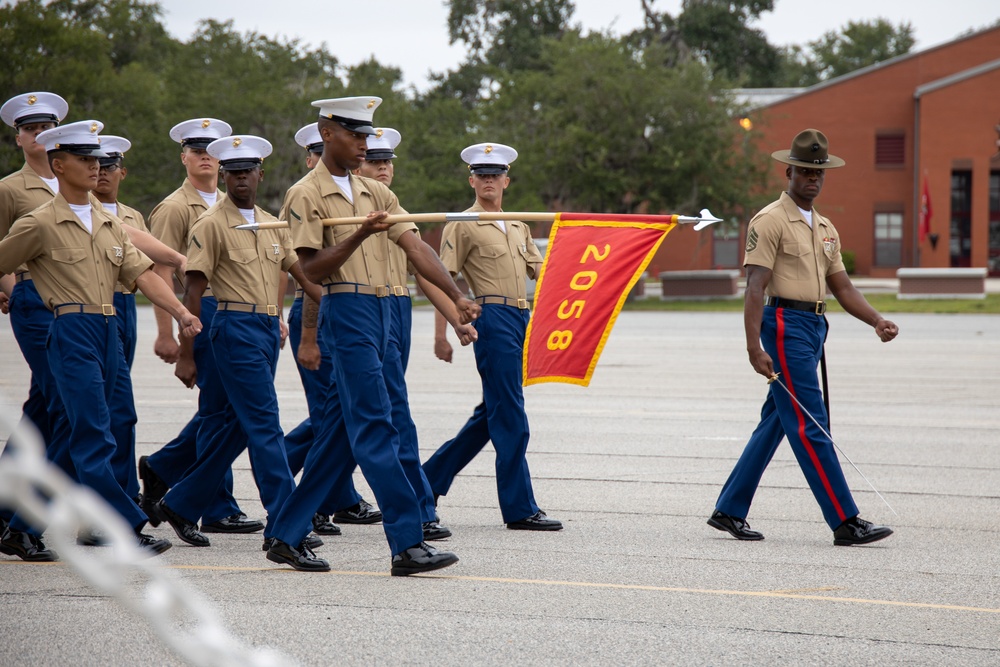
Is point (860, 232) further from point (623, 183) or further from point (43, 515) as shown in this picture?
point (43, 515)

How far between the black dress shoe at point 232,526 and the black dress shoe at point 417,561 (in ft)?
4.78

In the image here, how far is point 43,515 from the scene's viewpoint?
131 centimetres

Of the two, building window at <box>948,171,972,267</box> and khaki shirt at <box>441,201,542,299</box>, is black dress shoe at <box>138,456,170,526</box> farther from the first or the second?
building window at <box>948,171,972,267</box>

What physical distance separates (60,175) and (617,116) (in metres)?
32.9

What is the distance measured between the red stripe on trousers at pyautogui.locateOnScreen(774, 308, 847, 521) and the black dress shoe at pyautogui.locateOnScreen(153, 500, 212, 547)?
3194mm

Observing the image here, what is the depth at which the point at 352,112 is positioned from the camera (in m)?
5.80

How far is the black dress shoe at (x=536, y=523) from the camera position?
6848 millimetres

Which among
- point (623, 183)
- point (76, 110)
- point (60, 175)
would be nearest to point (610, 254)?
point (60, 175)

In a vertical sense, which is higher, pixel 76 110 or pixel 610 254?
pixel 76 110

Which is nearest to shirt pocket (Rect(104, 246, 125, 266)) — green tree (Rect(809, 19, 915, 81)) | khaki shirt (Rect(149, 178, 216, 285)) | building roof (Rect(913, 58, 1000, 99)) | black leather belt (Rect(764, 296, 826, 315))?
khaki shirt (Rect(149, 178, 216, 285))

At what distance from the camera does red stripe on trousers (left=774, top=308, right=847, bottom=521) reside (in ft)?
21.1

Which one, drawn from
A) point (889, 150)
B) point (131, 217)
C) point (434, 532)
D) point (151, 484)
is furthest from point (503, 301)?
point (889, 150)

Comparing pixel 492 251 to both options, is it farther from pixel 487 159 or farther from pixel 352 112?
pixel 352 112

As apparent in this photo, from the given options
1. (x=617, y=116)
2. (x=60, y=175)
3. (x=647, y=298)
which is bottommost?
(x=647, y=298)
